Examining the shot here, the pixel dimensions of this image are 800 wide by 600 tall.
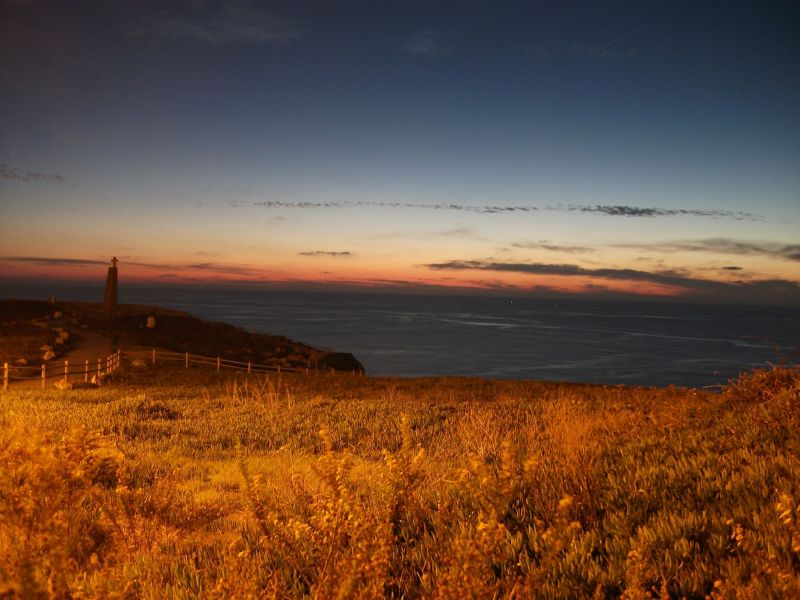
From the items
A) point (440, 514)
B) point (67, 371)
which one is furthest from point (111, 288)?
point (440, 514)

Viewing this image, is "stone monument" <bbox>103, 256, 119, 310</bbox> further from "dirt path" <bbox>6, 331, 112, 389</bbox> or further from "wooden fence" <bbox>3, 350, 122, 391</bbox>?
"wooden fence" <bbox>3, 350, 122, 391</bbox>

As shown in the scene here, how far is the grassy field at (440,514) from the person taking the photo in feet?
10.5

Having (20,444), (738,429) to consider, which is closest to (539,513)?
(738,429)

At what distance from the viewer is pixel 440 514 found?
170 inches

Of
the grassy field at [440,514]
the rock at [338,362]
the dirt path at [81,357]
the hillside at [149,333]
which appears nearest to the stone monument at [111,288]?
the hillside at [149,333]

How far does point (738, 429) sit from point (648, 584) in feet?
12.8

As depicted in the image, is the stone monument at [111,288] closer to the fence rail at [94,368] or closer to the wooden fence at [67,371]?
the fence rail at [94,368]

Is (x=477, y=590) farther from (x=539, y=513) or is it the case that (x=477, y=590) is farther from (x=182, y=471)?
(x=182, y=471)

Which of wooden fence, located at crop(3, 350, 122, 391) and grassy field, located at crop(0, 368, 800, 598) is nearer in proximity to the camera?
grassy field, located at crop(0, 368, 800, 598)

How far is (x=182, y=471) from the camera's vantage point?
7.55m

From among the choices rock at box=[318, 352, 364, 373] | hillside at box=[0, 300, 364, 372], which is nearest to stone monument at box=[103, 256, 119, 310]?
hillside at box=[0, 300, 364, 372]

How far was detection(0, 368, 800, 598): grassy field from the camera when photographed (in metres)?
3.20

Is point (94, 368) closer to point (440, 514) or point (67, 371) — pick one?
point (67, 371)

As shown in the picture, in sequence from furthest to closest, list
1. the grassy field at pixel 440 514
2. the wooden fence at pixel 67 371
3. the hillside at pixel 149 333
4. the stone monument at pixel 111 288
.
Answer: the stone monument at pixel 111 288 < the hillside at pixel 149 333 < the wooden fence at pixel 67 371 < the grassy field at pixel 440 514
